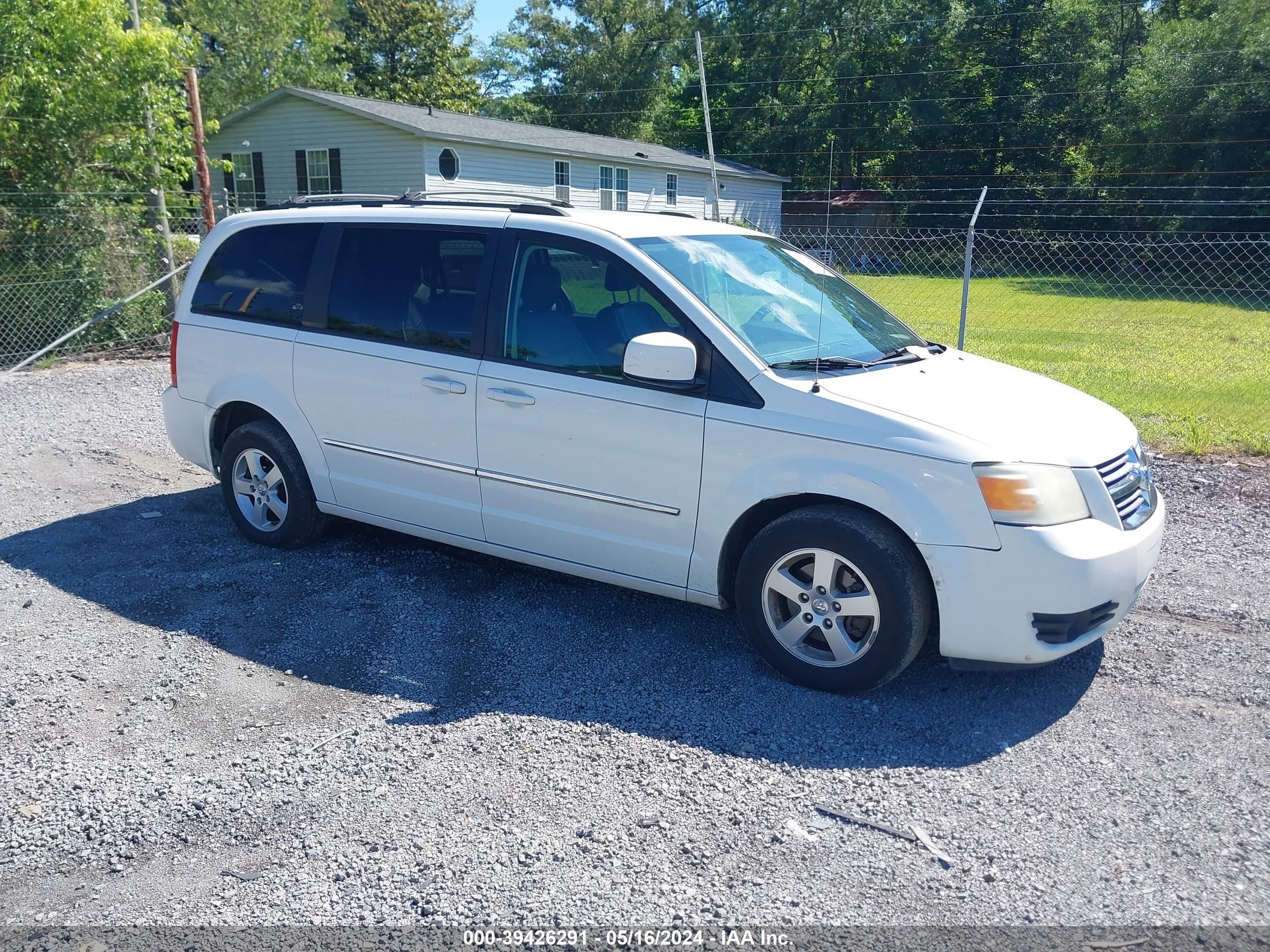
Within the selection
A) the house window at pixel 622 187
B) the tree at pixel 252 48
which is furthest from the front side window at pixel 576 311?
the tree at pixel 252 48

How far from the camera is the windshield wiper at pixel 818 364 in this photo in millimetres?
4340

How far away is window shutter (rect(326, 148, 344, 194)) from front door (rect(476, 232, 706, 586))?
2570 centimetres

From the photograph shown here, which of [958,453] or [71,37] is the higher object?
[71,37]

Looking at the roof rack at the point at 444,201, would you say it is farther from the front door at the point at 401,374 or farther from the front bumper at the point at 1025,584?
the front bumper at the point at 1025,584

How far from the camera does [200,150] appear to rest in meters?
14.0

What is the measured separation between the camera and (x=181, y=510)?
676 centimetres

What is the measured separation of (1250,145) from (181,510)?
1274 inches

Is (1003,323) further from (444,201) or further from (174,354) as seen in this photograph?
(174,354)

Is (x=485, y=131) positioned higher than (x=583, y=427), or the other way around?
(x=485, y=131)

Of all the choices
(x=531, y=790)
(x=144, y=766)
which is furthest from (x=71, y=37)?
(x=531, y=790)

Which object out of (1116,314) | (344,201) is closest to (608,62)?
(1116,314)

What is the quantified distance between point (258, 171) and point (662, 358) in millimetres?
30322

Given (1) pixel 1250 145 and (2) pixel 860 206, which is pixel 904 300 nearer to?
(1) pixel 1250 145

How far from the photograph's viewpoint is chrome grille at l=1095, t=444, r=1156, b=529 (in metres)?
4.05
